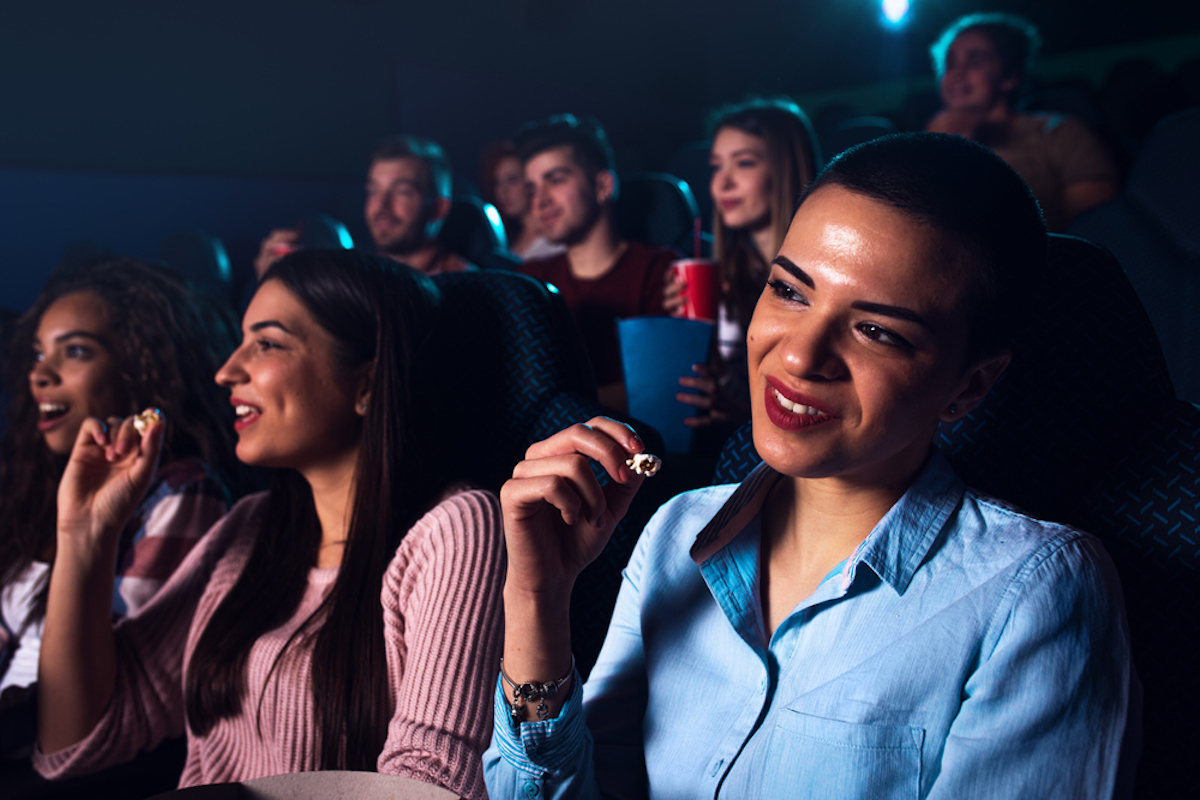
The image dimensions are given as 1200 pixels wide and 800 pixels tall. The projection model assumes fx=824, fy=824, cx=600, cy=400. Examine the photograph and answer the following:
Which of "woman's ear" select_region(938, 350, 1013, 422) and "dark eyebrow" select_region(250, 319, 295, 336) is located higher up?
"woman's ear" select_region(938, 350, 1013, 422)

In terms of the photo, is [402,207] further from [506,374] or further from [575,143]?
[506,374]

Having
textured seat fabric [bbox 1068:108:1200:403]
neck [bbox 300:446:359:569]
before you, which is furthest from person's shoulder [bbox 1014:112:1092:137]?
neck [bbox 300:446:359:569]

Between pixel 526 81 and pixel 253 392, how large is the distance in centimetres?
489

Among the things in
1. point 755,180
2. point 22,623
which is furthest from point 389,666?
point 755,180

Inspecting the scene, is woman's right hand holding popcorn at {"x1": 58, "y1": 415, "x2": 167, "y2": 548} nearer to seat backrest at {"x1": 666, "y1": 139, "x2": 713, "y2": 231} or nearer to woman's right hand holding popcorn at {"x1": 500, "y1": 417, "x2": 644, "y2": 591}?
woman's right hand holding popcorn at {"x1": 500, "y1": 417, "x2": 644, "y2": 591}

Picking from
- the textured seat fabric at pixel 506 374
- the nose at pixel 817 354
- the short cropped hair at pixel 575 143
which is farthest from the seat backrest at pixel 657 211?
the nose at pixel 817 354

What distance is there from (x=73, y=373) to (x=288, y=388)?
53 cm

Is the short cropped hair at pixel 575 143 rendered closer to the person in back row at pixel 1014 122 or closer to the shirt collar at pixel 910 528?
the person in back row at pixel 1014 122

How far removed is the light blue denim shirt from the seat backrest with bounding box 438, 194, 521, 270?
211 centimetres

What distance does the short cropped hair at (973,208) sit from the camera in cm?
58

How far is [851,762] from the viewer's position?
0.59 meters

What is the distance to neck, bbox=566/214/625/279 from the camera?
2340mm

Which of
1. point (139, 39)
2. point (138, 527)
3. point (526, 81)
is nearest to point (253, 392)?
point (138, 527)

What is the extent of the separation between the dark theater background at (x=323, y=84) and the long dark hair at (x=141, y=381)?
7.55 feet
